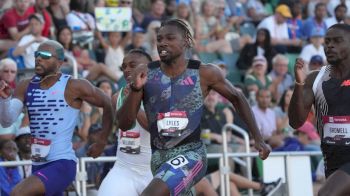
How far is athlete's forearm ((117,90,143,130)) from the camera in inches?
346

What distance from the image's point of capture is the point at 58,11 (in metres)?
16.8

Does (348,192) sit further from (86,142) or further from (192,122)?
(86,142)

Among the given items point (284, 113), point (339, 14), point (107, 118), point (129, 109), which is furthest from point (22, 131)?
point (339, 14)

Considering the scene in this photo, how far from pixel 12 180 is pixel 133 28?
249 inches

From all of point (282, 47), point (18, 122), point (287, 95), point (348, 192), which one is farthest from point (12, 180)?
point (282, 47)

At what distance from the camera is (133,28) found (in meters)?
18.0

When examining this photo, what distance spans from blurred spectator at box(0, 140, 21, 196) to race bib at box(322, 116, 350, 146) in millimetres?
4430

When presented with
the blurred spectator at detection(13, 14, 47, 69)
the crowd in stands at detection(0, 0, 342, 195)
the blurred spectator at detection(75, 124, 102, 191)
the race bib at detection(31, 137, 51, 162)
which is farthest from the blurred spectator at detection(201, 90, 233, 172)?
the race bib at detection(31, 137, 51, 162)

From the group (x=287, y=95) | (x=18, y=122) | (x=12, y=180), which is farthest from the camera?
(x=287, y=95)

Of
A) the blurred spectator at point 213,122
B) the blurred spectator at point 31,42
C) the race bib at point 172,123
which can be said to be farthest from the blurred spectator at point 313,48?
the race bib at point 172,123

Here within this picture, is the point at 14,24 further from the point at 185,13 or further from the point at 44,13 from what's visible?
the point at 185,13

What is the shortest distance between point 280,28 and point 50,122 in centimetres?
1071

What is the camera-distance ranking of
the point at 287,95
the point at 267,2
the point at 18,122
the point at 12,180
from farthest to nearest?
the point at 267,2 → the point at 287,95 → the point at 18,122 → the point at 12,180

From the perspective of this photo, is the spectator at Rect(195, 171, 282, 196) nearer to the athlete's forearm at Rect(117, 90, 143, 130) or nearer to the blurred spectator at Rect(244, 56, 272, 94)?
the blurred spectator at Rect(244, 56, 272, 94)
